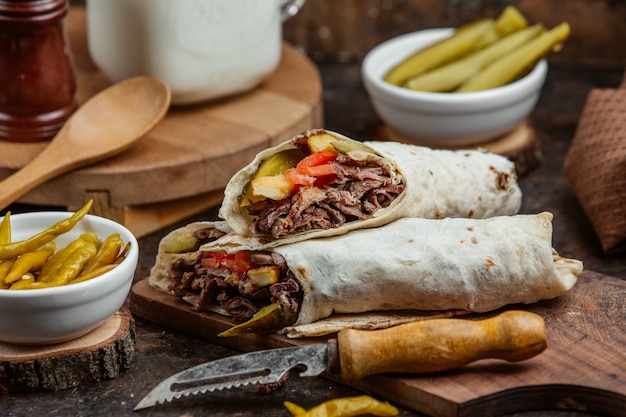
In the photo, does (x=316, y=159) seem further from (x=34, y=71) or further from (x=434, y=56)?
(x=434, y=56)

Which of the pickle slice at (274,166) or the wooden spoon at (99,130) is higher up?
the pickle slice at (274,166)

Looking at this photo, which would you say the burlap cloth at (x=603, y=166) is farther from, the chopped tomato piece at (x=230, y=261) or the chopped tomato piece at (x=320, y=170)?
the chopped tomato piece at (x=230, y=261)

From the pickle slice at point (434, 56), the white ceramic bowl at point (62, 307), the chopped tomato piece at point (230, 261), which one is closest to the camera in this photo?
the white ceramic bowl at point (62, 307)

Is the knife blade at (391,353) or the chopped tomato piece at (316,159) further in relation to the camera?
the chopped tomato piece at (316,159)

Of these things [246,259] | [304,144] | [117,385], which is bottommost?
[117,385]

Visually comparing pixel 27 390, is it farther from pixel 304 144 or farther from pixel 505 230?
pixel 505 230

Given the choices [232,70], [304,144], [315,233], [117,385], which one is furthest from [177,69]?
[117,385]

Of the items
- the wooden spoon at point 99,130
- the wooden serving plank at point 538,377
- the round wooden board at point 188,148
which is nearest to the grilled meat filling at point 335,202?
the wooden serving plank at point 538,377
